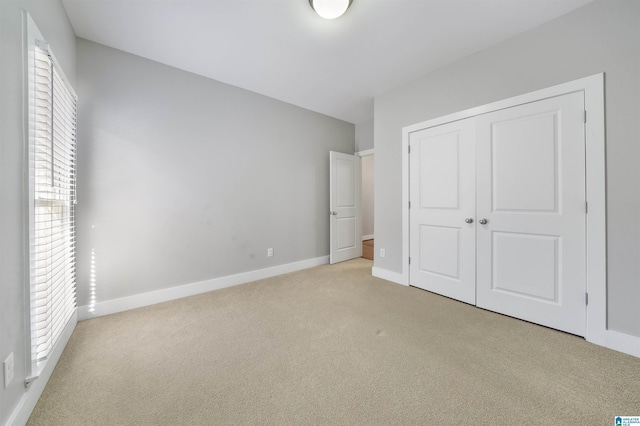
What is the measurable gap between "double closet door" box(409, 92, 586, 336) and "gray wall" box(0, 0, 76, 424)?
3292 millimetres

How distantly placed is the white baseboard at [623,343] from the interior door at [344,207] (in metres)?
3.13

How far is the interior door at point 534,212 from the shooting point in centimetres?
195

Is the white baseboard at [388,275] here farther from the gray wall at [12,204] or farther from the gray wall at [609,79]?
the gray wall at [12,204]

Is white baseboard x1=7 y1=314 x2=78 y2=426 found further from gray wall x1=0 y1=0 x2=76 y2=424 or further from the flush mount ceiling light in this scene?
the flush mount ceiling light

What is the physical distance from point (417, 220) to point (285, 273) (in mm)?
2085

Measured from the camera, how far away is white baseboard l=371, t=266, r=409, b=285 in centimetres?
322

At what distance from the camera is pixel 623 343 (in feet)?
5.65

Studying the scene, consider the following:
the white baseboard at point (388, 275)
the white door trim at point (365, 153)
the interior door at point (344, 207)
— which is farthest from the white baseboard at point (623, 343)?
the white door trim at point (365, 153)

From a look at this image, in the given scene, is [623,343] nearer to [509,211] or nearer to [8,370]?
[509,211]

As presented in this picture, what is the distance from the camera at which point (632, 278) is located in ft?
5.62

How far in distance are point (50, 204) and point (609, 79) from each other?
13.6ft

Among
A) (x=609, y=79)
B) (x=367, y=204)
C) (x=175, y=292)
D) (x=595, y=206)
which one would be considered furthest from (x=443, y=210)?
(x=367, y=204)

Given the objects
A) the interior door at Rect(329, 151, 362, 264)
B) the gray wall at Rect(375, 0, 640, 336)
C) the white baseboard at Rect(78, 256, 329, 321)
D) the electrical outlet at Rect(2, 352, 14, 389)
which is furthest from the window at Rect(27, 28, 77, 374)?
the gray wall at Rect(375, 0, 640, 336)

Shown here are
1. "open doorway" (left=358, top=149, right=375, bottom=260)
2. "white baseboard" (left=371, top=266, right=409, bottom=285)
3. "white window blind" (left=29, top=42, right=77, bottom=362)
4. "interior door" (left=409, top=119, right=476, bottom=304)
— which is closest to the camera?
"white window blind" (left=29, top=42, right=77, bottom=362)
